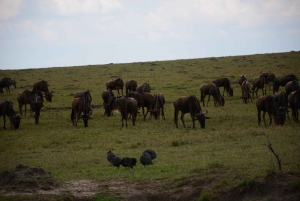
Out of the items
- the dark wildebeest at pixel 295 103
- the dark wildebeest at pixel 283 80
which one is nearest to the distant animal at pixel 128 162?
the dark wildebeest at pixel 295 103

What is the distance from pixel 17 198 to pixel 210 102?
23.2 metres

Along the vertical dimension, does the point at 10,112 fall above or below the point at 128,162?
above

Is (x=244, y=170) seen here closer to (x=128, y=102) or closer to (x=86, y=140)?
(x=86, y=140)

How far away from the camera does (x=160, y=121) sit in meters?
24.9

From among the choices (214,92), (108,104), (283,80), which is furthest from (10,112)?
(283,80)

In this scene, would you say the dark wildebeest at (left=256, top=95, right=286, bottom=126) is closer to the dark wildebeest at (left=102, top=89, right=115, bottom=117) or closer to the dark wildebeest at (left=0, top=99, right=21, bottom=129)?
the dark wildebeest at (left=102, top=89, right=115, bottom=117)

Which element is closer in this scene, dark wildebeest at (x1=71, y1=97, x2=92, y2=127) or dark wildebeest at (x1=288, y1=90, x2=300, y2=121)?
dark wildebeest at (x1=288, y1=90, x2=300, y2=121)

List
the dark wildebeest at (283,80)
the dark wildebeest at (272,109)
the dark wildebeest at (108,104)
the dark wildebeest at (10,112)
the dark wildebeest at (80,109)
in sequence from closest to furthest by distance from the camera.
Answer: the dark wildebeest at (272,109), the dark wildebeest at (10,112), the dark wildebeest at (80,109), the dark wildebeest at (108,104), the dark wildebeest at (283,80)

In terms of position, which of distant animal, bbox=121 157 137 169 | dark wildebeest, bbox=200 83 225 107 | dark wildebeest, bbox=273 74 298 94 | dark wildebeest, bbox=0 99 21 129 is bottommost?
distant animal, bbox=121 157 137 169

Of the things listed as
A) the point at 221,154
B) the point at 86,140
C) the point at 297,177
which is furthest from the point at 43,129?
the point at 297,177

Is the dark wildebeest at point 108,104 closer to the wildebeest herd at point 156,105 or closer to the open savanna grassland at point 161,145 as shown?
the wildebeest herd at point 156,105

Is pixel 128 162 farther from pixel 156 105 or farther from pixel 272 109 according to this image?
pixel 156 105

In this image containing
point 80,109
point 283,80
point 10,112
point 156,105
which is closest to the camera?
point 10,112

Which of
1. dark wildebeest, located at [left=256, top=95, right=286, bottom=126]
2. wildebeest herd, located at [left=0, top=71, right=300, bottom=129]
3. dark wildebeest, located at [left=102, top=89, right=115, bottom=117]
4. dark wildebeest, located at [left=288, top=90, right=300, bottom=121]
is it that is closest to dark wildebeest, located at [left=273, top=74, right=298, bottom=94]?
wildebeest herd, located at [left=0, top=71, right=300, bottom=129]
